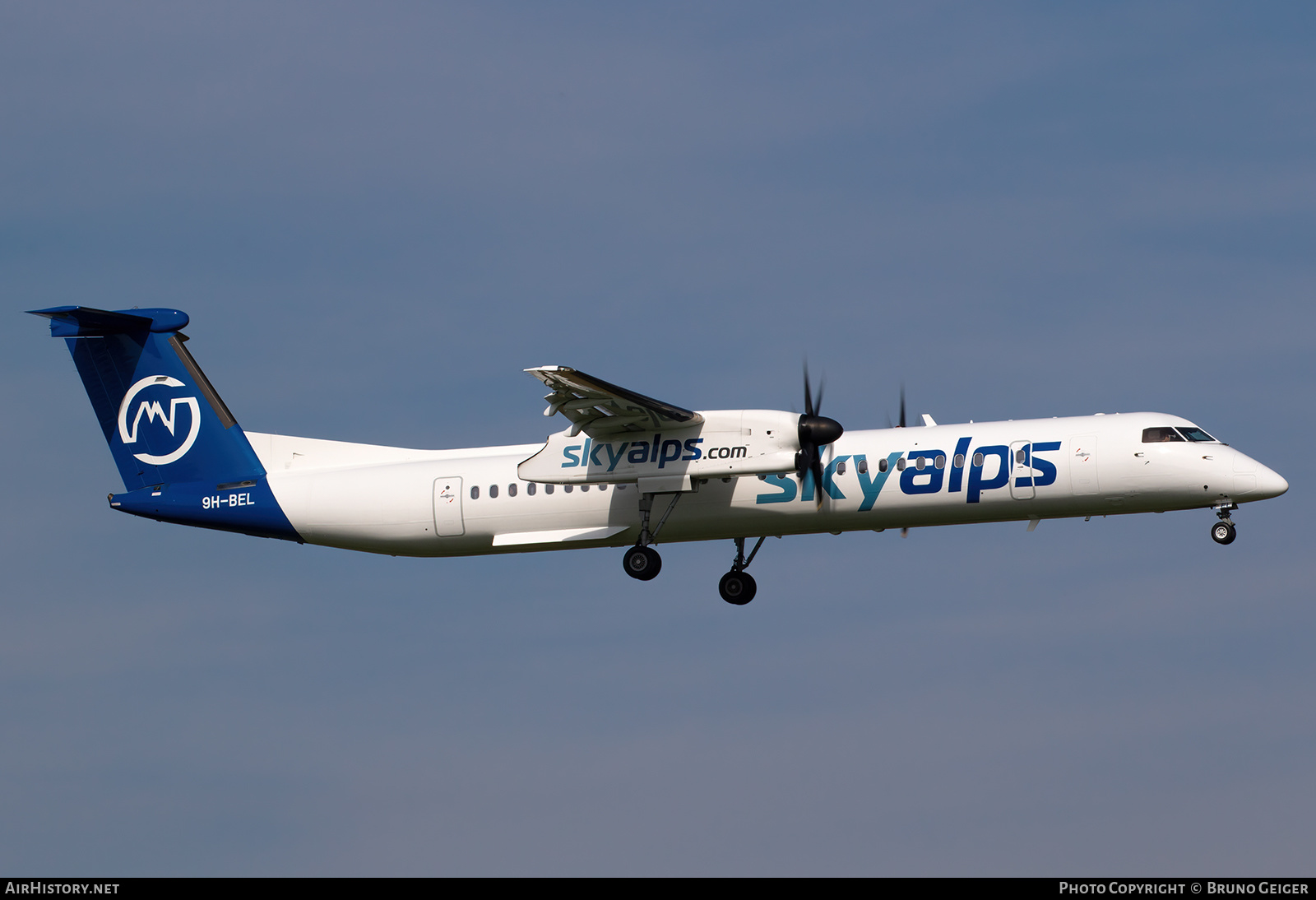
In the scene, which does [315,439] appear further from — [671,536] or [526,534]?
[671,536]

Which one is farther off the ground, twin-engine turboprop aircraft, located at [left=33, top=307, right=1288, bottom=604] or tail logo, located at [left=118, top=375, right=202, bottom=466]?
tail logo, located at [left=118, top=375, right=202, bottom=466]

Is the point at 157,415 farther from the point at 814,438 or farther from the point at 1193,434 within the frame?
the point at 1193,434

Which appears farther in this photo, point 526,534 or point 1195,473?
point 526,534

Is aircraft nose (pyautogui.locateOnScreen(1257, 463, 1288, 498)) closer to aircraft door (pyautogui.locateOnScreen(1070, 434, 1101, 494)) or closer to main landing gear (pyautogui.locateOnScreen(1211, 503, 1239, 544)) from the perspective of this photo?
main landing gear (pyautogui.locateOnScreen(1211, 503, 1239, 544))

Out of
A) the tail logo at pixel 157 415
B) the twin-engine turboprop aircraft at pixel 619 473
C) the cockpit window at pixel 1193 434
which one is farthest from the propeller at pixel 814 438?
the tail logo at pixel 157 415

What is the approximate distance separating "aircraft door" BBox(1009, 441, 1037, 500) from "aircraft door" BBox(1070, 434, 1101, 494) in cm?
66

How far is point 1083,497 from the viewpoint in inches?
989

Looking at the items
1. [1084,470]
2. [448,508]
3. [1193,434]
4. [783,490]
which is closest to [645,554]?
[783,490]

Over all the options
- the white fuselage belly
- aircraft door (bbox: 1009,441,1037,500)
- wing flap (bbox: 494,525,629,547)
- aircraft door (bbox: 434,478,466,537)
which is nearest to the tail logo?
the white fuselage belly

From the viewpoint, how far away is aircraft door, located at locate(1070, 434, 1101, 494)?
2500 centimetres
